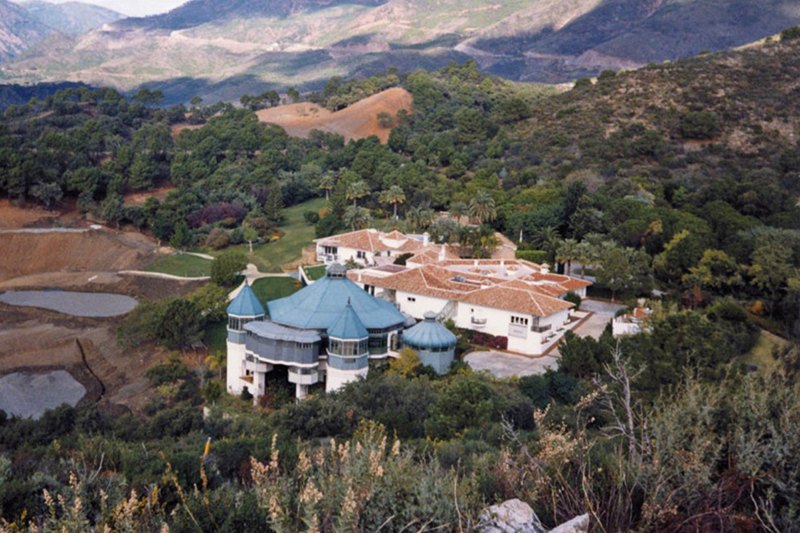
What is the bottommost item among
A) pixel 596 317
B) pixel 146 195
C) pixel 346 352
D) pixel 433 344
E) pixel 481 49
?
pixel 146 195

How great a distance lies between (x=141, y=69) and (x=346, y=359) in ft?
562

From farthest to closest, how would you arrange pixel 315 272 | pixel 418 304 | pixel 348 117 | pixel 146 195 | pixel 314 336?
1. pixel 348 117
2. pixel 146 195
3. pixel 315 272
4. pixel 418 304
5. pixel 314 336

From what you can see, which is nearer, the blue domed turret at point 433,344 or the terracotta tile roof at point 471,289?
the blue domed turret at point 433,344

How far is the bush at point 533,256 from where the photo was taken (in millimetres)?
40812

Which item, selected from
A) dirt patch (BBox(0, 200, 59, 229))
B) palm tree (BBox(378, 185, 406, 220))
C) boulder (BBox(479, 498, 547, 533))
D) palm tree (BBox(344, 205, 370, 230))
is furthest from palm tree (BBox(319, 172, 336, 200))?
boulder (BBox(479, 498, 547, 533))

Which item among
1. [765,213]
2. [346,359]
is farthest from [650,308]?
[765,213]

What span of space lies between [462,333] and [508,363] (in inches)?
Result: 122

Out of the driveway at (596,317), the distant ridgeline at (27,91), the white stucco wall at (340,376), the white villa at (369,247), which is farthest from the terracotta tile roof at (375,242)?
the distant ridgeline at (27,91)

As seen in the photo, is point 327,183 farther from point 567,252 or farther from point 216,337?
point 216,337

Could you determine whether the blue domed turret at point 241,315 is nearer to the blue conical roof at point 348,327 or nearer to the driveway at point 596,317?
the blue conical roof at point 348,327

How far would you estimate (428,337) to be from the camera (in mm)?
26312

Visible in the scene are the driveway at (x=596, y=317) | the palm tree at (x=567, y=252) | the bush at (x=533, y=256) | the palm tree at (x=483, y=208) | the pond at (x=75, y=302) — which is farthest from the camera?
the palm tree at (x=483, y=208)

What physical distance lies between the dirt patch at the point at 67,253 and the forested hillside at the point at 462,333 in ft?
11.1

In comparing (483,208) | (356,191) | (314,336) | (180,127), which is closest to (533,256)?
(483,208)
